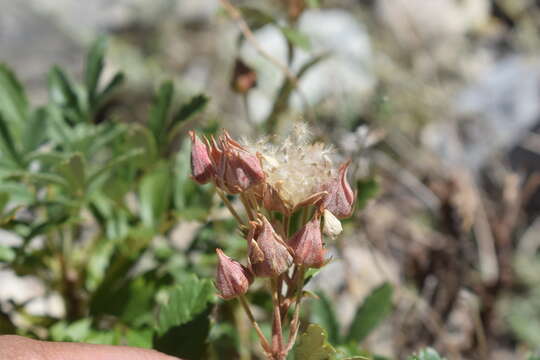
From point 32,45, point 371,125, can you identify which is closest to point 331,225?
point 371,125

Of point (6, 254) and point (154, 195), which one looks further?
point (154, 195)

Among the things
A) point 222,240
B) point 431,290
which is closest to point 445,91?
point 431,290

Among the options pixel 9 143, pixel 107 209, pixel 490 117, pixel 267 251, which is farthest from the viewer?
pixel 490 117

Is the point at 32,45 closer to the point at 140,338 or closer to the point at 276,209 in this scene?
the point at 140,338

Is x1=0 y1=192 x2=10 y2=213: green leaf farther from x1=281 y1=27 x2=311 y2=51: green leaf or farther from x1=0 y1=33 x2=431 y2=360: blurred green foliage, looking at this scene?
x1=281 y1=27 x2=311 y2=51: green leaf

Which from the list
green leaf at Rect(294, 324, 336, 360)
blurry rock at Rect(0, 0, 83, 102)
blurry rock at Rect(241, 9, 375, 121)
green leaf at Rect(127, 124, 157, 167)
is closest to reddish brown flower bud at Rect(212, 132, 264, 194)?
green leaf at Rect(294, 324, 336, 360)

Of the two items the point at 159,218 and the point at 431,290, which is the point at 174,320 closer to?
the point at 159,218

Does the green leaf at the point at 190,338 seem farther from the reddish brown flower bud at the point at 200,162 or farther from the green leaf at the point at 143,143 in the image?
the green leaf at the point at 143,143
